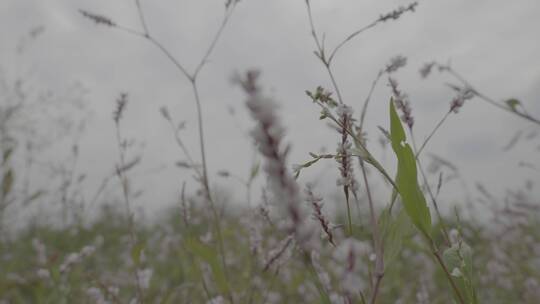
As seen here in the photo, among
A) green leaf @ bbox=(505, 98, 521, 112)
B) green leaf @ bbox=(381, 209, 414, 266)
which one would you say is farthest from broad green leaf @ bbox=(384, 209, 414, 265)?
green leaf @ bbox=(505, 98, 521, 112)

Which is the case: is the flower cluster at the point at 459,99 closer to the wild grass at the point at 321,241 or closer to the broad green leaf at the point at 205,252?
the wild grass at the point at 321,241

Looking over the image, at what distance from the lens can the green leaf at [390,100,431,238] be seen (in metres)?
0.89

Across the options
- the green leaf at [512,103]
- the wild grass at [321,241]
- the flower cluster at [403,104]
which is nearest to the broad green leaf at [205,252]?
the wild grass at [321,241]

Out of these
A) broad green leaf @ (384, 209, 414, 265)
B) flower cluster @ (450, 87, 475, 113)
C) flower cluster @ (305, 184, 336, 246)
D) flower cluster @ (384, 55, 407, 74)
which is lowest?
Result: broad green leaf @ (384, 209, 414, 265)

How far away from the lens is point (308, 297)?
3.22 meters

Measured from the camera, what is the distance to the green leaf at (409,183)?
89 centimetres

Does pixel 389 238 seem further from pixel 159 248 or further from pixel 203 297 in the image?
pixel 159 248

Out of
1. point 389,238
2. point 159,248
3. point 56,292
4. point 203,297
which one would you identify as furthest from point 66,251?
point 389,238

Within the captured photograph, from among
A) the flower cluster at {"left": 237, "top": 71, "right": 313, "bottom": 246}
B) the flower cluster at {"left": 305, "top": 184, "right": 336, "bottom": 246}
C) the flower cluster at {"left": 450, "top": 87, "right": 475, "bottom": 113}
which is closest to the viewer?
the flower cluster at {"left": 237, "top": 71, "right": 313, "bottom": 246}

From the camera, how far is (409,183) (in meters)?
0.89

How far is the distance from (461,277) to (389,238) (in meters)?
0.19

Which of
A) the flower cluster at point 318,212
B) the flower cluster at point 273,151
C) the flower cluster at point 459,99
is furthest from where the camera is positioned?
the flower cluster at point 459,99

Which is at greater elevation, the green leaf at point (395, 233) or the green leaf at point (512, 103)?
the green leaf at point (512, 103)

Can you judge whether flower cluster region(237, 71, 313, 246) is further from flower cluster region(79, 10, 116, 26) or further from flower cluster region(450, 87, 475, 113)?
flower cluster region(79, 10, 116, 26)
